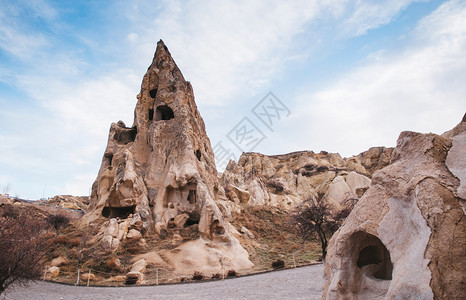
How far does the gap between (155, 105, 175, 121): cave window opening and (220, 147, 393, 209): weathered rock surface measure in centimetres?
1184

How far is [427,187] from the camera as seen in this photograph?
3.18m

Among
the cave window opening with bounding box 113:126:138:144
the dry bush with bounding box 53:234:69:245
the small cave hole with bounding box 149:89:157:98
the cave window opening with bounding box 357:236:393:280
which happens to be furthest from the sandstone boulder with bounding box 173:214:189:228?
the cave window opening with bounding box 357:236:393:280

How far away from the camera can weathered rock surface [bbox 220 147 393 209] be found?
39.2 m

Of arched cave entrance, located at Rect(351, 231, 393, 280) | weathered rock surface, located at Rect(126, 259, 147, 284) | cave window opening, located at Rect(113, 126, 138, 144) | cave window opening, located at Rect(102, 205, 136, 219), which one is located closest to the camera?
arched cave entrance, located at Rect(351, 231, 393, 280)

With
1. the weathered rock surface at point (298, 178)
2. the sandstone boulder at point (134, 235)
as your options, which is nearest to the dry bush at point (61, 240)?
the sandstone boulder at point (134, 235)

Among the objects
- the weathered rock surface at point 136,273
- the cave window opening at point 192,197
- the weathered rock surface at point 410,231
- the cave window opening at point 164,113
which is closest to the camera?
the weathered rock surface at point 410,231

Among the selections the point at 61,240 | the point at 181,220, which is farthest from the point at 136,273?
the point at 61,240

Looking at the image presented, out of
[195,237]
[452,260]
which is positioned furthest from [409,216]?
[195,237]

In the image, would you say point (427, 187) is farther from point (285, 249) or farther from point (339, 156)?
point (339, 156)

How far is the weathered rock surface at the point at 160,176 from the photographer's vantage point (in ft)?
59.2

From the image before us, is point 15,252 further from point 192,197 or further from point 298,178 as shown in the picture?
point 298,178

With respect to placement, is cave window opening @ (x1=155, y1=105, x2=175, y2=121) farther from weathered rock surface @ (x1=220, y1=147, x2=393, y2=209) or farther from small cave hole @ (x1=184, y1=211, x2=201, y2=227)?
weathered rock surface @ (x1=220, y1=147, x2=393, y2=209)

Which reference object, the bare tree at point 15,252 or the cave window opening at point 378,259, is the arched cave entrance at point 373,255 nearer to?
the cave window opening at point 378,259

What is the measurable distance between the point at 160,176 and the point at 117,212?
3.99 m
